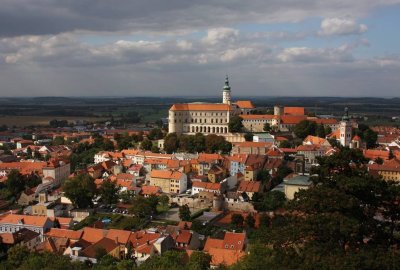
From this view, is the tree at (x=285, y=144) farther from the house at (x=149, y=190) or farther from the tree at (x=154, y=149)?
the house at (x=149, y=190)

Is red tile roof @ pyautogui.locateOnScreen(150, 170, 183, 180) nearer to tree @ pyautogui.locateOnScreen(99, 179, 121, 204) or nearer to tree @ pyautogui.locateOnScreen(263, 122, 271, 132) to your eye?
tree @ pyautogui.locateOnScreen(99, 179, 121, 204)

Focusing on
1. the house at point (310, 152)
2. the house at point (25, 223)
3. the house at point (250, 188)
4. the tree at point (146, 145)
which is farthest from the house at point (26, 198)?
the house at point (310, 152)

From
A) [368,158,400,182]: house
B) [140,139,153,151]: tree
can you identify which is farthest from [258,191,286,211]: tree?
[140,139,153,151]: tree

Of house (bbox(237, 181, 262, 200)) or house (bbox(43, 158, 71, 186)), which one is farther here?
house (bbox(43, 158, 71, 186))

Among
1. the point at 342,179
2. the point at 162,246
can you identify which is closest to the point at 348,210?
the point at 342,179

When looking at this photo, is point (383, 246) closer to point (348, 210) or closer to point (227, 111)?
point (348, 210)

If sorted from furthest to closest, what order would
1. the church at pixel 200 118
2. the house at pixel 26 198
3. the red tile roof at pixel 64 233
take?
the church at pixel 200 118
the house at pixel 26 198
the red tile roof at pixel 64 233
